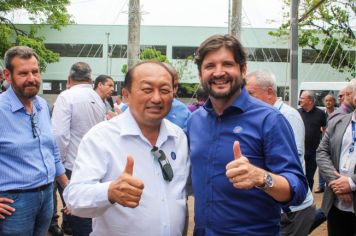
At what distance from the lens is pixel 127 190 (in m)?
1.93

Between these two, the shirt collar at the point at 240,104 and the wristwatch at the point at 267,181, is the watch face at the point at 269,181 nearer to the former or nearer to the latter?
the wristwatch at the point at 267,181

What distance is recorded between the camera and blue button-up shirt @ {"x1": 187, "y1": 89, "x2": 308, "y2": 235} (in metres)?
2.27

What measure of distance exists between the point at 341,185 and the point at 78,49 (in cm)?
3914

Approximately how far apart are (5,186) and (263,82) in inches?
94.1

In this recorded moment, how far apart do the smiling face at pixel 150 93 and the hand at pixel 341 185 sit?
2152mm

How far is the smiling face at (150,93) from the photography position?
2312 millimetres

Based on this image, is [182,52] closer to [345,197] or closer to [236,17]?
[236,17]

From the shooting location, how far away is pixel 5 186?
10.2 feet

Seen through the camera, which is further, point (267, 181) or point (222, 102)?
point (222, 102)

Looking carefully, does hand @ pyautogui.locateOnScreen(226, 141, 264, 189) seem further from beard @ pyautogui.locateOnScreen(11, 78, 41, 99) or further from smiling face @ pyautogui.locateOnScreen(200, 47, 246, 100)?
beard @ pyautogui.locateOnScreen(11, 78, 41, 99)

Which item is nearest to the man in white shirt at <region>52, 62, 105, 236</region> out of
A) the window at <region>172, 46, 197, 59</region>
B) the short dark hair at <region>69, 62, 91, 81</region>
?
the short dark hair at <region>69, 62, 91, 81</region>

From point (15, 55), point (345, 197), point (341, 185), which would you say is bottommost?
point (345, 197)

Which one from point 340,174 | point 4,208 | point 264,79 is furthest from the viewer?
point 264,79

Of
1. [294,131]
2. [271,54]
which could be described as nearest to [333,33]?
[271,54]
